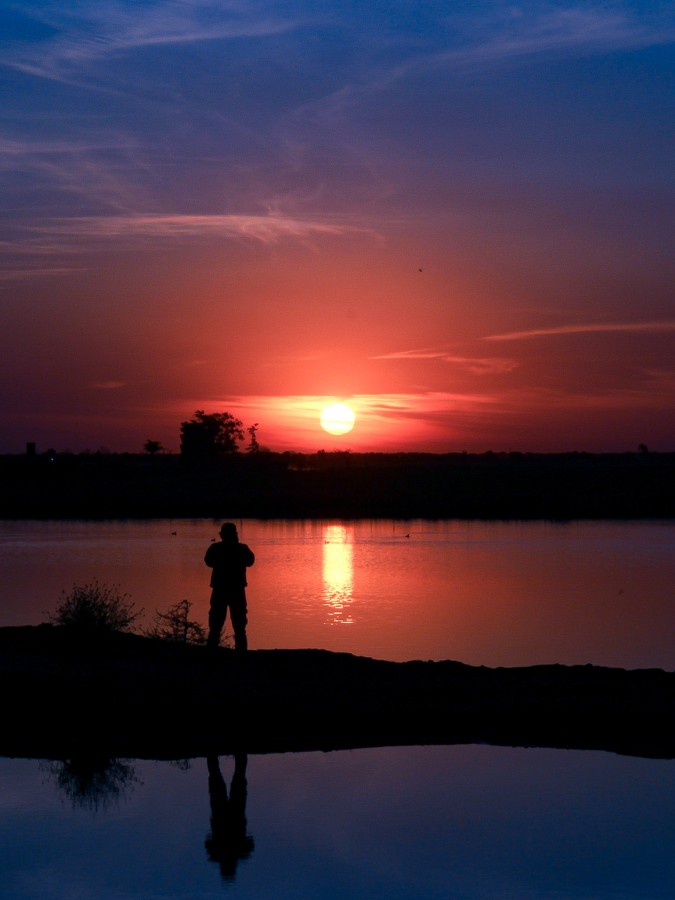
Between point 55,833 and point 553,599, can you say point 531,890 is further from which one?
point 553,599

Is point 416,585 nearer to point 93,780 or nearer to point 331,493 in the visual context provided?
point 93,780

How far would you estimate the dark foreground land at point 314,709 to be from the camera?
11.6m

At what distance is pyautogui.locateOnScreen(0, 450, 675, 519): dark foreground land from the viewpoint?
69.2m

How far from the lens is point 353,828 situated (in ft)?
29.9

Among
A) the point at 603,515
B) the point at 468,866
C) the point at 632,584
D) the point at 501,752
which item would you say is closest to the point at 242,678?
the point at 501,752

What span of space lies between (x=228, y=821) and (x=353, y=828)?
98cm

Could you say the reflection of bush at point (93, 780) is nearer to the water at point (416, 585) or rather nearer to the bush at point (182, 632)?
the bush at point (182, 632)

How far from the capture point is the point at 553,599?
2588 cm

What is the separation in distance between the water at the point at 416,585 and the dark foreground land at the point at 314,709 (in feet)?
14.4

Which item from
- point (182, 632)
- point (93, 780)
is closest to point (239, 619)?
point (182, 632)

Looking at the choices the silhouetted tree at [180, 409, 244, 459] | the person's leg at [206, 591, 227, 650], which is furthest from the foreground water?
the silhouetted tree at [180, 409, 244, 459]

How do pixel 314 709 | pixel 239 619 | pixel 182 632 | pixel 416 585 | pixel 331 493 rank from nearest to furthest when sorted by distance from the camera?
pixel 314 709, pixel 239 619, pixel 182 632, pixel 416 585, pixel 331 493

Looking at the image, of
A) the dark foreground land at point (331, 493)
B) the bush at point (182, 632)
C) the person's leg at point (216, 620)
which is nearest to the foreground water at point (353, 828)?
the person's leg at point (216, 620)

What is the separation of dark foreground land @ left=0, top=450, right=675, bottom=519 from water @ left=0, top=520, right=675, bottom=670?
15592 mm
